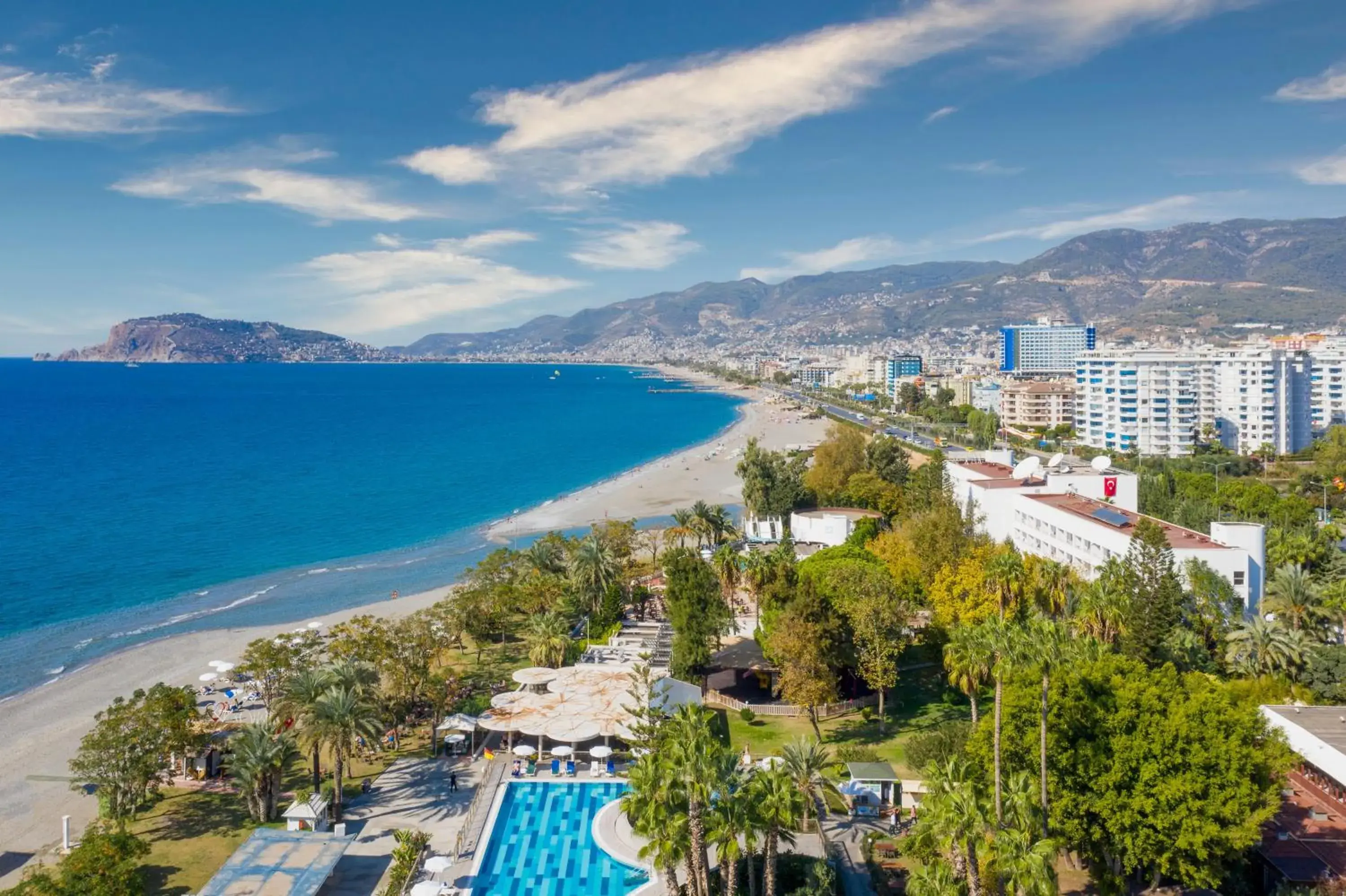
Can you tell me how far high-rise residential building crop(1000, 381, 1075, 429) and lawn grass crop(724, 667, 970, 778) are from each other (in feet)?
374

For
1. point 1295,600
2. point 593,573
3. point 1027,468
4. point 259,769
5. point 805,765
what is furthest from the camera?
point 1027,468

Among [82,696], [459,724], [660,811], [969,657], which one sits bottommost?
[82,696]

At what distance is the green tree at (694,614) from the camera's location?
Result: 38.3 m

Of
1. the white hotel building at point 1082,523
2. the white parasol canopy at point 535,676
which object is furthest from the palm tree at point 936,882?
the white hotel building at point 1082,523

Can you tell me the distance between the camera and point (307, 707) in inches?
1129

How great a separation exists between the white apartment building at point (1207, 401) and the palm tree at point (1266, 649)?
84186 millimetres

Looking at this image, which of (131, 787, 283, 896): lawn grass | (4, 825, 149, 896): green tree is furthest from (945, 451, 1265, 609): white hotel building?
(4, 825, 149, 896): green tree

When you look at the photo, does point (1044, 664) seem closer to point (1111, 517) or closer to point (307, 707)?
point (307, 707)

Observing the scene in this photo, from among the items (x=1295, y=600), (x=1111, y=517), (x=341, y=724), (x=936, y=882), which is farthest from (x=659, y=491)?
(x=936, y=882)

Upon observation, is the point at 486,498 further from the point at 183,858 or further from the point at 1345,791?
the point at 1345,791

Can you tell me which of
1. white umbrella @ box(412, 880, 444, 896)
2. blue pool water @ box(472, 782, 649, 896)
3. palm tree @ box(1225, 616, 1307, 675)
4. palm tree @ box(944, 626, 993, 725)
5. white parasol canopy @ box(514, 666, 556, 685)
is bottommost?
blue pool water @ box(472, 782, 649, 896)

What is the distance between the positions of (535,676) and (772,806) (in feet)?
64.9

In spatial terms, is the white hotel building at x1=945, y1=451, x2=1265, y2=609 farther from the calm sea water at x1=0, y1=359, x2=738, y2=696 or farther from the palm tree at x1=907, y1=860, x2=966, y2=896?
the calm sea water at x1=0, y1=359, x2=738, y2=696

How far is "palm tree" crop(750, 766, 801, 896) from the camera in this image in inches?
757
